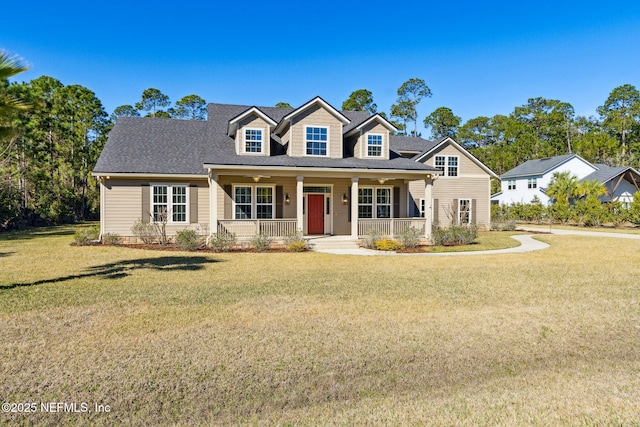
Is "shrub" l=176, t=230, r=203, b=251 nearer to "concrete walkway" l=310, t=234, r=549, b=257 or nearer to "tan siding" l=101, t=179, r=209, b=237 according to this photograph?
"tan siding" l=101, t=179, r=209, b=237

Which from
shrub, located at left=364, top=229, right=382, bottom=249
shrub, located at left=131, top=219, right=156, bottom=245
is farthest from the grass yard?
shrub, located at left=131, top=219, right=156, bottom=245

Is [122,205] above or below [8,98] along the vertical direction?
below

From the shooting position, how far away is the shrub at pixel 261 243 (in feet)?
50.2

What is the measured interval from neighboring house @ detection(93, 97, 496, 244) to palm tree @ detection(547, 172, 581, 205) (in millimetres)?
23483

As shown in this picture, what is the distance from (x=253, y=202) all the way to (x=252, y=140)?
290 centimetres

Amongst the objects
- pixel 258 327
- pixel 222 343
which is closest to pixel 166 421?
pixel 222 343

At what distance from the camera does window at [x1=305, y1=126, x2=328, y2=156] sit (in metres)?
18.1

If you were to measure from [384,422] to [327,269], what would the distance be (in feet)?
25.4

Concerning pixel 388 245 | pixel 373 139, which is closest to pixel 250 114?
pixel 373 139

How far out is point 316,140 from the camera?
18.1 m

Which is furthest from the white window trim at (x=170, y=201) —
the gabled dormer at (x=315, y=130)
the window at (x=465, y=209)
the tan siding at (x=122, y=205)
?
the window at (x=465, y=209)

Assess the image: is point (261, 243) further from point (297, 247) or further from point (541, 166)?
point (541, 166)

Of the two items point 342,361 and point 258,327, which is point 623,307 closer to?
point 342,361

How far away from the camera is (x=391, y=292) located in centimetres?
838
